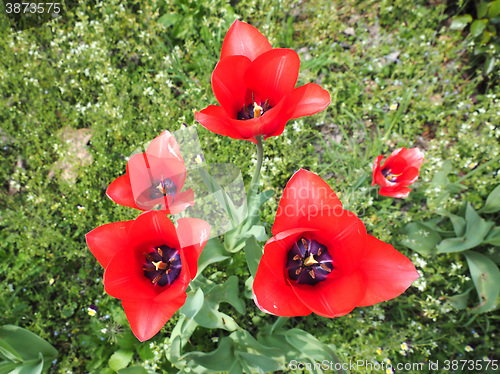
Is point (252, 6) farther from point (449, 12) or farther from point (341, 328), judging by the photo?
point (341, 328)

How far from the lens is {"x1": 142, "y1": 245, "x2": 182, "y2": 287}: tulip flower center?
1208 mm

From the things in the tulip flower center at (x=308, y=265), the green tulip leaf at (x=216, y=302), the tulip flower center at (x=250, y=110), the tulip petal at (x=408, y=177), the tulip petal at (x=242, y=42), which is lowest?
the green tulip leaf at (x=216, y=302)

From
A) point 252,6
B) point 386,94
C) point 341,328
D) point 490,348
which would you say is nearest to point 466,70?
point 386,94

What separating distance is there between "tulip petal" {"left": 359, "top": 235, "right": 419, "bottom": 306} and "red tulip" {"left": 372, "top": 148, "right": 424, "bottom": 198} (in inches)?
47.8

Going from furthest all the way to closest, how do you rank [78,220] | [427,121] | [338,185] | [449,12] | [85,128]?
[449,12] < [427,121] < [85,128] < [338,185] < [78,220]

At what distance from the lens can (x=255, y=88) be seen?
1169 mm

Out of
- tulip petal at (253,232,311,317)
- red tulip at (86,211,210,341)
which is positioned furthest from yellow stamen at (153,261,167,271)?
tulip petal at (253,232,311,317)

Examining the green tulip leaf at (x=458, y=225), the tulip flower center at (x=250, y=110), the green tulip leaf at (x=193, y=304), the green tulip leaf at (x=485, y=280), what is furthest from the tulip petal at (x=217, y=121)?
the green tulip leaf at (x=485, y=280)

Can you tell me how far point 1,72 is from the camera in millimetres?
3018

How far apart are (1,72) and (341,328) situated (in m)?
3.92

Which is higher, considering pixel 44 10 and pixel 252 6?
pixel 44 10

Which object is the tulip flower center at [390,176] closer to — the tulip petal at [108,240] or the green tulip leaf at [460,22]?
the tulip petal at [108,240]

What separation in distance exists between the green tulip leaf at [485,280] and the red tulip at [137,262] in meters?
2.42

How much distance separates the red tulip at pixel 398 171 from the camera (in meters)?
2.10
